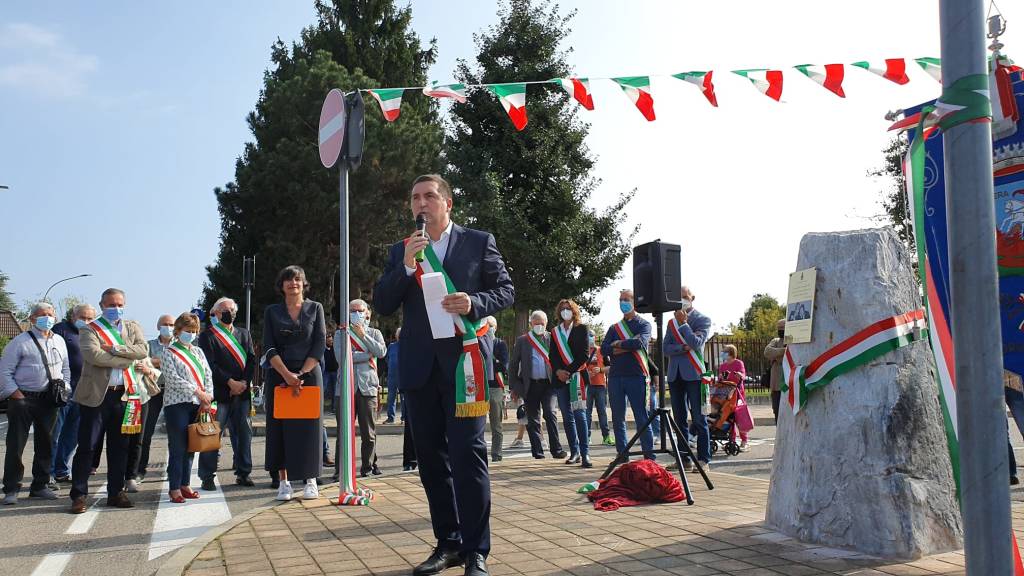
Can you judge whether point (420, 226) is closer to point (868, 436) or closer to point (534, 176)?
point (868, 436)

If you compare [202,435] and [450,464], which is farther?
[202,435]

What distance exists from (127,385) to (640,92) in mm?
6009

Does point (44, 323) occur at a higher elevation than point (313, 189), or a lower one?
lower

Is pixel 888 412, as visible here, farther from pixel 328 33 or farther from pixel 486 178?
pixel 328 33

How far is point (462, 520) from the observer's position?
4.21 m

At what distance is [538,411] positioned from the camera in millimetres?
10570

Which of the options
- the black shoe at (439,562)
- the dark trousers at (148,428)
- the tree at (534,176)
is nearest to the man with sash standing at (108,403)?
the dark trousers at (148,428)

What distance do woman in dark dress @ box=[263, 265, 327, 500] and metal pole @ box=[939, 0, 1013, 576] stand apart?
589 centimetres

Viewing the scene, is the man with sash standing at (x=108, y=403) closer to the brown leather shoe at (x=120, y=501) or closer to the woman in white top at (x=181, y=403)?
the brown leather shoe at (x=120, y=501)

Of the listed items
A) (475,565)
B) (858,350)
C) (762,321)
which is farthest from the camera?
(762,321)

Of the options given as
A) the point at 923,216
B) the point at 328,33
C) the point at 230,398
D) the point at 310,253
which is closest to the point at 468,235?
the point at 923,216

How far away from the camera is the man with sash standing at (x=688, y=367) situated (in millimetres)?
9180

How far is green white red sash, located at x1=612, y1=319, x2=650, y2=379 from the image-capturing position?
9219 mm

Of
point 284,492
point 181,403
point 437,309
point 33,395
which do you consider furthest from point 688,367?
point 33,395
